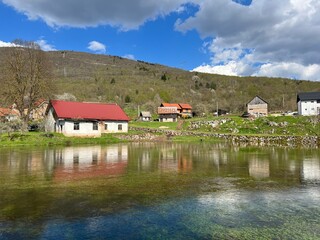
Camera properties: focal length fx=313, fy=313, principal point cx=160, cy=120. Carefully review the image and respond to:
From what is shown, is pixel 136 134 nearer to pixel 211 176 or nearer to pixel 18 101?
pixel 18 101

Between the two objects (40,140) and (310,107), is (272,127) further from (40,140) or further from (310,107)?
(40,140)

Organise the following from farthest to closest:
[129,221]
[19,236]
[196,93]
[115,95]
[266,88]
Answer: [266,88]
[196,93]
[115,95]
[129,221]
[19,236]

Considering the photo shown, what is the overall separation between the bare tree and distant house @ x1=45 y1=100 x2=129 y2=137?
3386mm

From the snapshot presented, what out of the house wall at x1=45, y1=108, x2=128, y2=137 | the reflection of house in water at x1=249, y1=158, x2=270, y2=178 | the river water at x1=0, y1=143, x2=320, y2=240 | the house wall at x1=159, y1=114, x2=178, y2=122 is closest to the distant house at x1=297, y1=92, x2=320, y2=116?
the house wall at x1=159, y1=114, x2=178, y2=122

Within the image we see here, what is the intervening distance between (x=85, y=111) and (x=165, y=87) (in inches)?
3232

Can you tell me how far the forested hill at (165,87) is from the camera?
10889 cm

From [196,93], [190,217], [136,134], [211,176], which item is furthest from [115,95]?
[190,217]

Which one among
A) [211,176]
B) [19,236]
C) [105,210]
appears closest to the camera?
[19,236]

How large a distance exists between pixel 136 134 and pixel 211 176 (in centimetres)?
3414

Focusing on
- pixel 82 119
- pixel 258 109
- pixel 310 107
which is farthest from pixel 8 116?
pixel 310 107

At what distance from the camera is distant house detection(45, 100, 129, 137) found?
163ft

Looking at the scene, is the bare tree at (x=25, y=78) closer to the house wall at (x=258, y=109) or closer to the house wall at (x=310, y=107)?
the house wall at (x=310, y=107)

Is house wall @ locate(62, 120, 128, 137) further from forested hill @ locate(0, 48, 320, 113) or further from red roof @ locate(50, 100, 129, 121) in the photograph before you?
forested hill @ locate(0, 48, 320, 113)

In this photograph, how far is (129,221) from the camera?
31.5 ft
